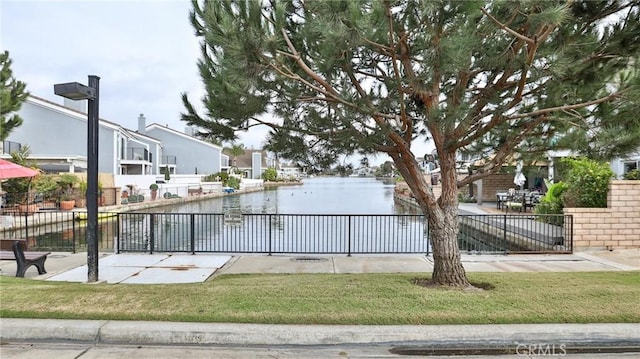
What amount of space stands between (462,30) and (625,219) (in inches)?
344

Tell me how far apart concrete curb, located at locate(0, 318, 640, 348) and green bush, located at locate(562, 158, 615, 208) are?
23.5ft

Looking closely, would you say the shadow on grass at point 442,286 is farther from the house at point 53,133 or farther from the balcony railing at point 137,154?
the balcony railing at point 137,154

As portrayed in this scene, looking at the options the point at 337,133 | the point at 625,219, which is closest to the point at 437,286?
the point at 337,133

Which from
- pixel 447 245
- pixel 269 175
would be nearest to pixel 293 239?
pixel 447 245

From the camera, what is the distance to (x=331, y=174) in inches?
269

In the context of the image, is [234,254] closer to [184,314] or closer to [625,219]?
[184,314]

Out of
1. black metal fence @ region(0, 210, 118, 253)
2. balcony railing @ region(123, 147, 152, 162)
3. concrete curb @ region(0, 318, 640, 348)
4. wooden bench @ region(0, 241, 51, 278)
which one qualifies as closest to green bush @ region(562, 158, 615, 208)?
concrete curb @ region(0, 318, 640, 348)

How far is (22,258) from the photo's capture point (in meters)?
7.07

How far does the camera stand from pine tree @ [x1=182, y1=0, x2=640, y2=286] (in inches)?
162

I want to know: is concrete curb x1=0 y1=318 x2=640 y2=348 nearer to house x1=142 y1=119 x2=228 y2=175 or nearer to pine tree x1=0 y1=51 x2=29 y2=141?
pine tree x1=0 y1=51 x2=29 y2=141

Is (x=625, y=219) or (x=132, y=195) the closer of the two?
A: (x=625, y=219)

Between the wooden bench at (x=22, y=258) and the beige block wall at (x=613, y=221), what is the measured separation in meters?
11.0

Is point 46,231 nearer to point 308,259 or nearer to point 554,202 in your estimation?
point 308,259

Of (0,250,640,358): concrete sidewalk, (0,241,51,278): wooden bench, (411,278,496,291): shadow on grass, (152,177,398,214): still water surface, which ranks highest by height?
(0,241,51,278): wooden bench
